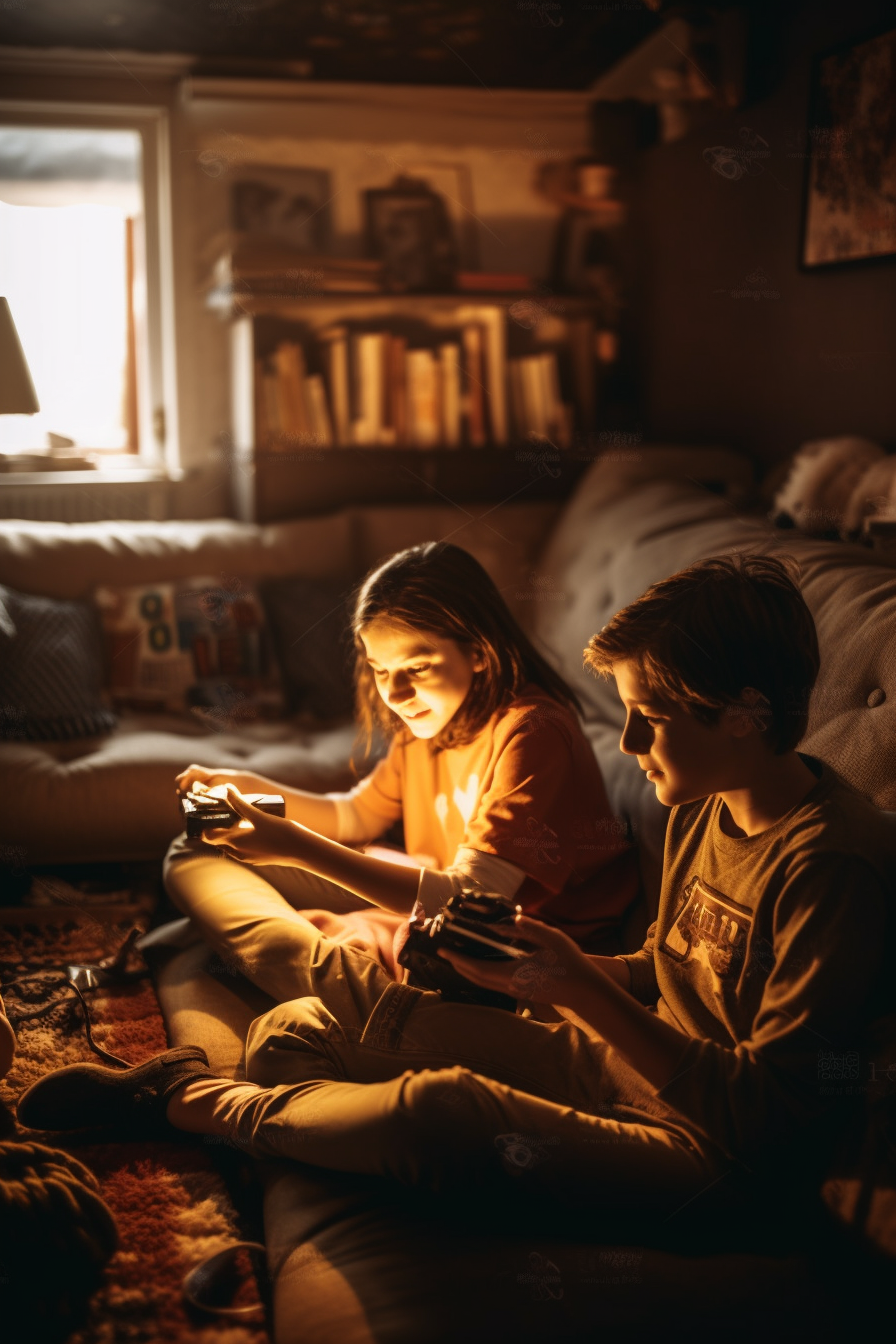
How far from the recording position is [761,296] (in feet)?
9.32

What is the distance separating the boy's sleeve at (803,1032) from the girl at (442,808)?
0.42 meters

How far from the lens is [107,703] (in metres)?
2.54

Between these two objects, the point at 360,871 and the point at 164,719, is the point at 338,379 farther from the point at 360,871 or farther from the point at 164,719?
the point at 360,871

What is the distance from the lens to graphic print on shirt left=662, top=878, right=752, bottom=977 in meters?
1.06

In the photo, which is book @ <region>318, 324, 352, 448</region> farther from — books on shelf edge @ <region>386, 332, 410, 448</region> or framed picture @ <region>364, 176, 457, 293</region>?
framed picture @ <region>364, 176, 457, 293</region>

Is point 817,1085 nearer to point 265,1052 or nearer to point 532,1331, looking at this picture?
point 532,1331

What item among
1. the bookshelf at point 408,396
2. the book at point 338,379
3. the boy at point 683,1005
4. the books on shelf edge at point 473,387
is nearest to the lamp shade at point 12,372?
the bookshelf at point 408,396

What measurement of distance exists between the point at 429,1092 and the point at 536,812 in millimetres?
403

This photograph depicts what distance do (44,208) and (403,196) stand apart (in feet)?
3.59

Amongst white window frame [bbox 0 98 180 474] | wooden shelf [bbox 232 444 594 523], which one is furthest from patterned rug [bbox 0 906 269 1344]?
white window frame [bbox 0 98 180 474]

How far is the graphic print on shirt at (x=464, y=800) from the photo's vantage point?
1507mm

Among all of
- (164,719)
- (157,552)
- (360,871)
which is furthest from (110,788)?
(360,871)

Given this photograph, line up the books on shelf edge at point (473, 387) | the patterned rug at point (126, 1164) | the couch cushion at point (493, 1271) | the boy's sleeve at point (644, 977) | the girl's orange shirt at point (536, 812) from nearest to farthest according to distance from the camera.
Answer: the couch cushion at point (493, 1271) → the patterned rug at point (126, 1164) → the boy's sleeve at point (644, 977) → the girl's orange shirt at point (536, 812) → the books on shelf edge at point (473, 387)

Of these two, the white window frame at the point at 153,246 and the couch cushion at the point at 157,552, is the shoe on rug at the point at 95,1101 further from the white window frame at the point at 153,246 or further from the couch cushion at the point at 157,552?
the white window frame at the point at 153,246
